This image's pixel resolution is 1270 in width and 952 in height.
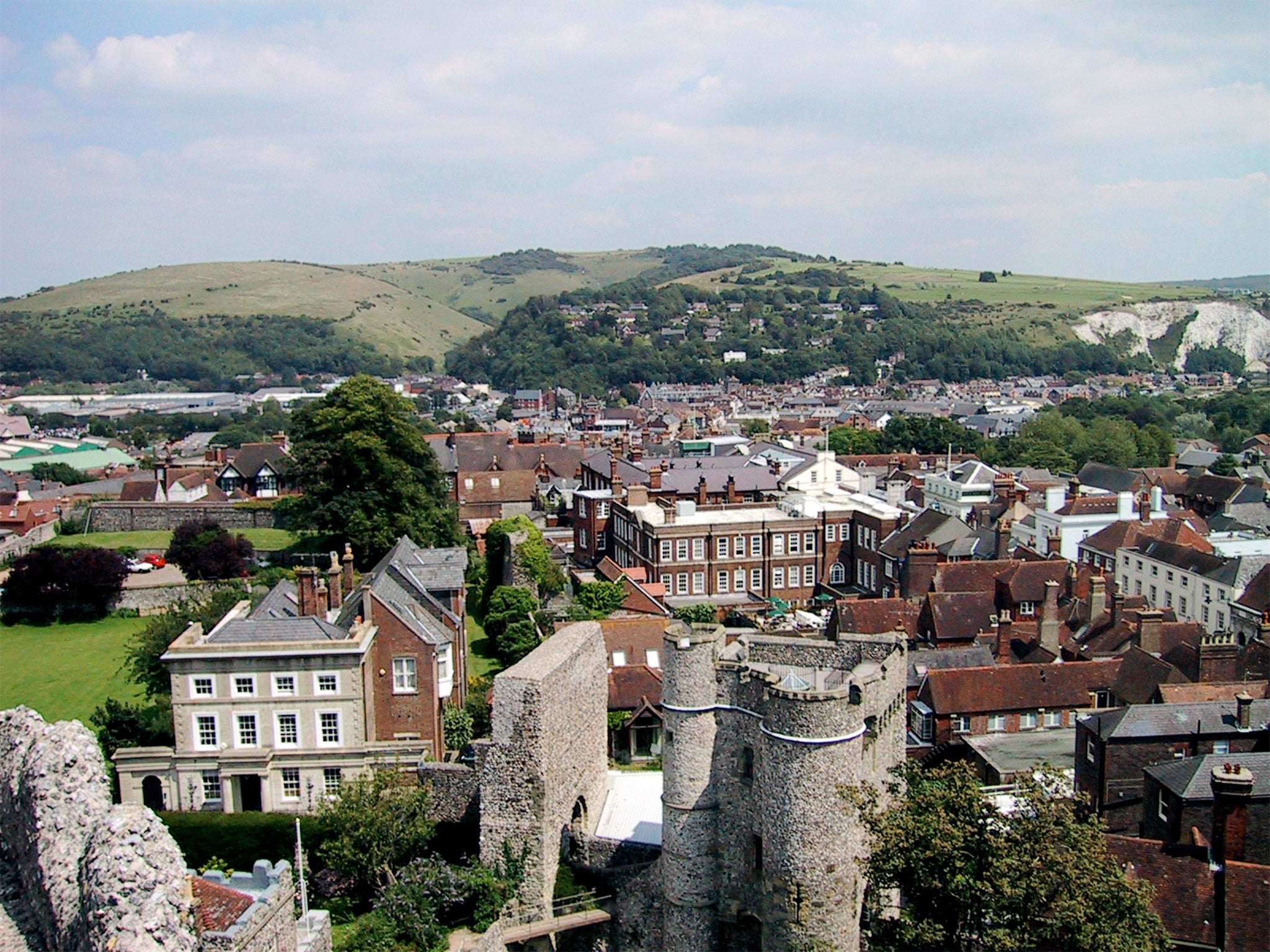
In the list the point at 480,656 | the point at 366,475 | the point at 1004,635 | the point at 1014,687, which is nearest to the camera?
the point at 1014,687

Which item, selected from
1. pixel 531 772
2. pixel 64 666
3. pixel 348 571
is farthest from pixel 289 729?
pixel 64 666

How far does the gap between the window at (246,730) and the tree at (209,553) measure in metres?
28.9

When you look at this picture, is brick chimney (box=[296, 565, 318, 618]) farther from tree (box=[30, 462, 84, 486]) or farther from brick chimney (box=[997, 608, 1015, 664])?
tree (box=[30, 462, 84, 486])

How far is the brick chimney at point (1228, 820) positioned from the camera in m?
20.0

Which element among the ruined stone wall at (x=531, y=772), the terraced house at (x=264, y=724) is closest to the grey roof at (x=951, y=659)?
the ruined stone wall at (x=531, y=772)

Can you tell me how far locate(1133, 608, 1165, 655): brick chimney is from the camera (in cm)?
3706

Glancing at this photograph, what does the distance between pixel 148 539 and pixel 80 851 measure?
59.0 meters

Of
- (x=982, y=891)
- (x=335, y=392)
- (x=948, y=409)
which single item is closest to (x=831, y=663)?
(x=982, y=891)

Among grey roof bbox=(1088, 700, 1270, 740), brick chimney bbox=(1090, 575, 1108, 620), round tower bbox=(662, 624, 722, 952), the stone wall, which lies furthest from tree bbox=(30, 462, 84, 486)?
grey roof bbox=(1088, 700, 1270, 740)

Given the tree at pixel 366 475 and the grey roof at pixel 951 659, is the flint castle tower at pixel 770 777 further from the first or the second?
the tree at pixel 366 475

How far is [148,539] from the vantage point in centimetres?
6669

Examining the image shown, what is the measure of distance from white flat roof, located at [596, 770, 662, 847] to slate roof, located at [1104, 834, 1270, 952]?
31.8ft

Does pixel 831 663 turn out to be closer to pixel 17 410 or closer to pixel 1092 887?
pixel 1092 887

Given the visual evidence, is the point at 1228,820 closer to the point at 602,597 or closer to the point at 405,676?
the point at 405,676
